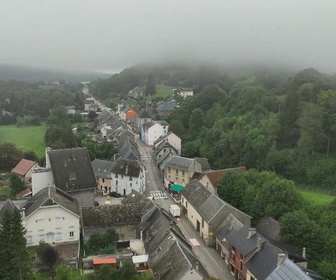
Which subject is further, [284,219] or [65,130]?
[65,130]

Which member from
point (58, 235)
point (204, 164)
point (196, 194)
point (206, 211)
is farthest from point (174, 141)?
point (58, 235)

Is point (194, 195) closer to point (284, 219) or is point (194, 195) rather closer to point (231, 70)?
point (284, 219)

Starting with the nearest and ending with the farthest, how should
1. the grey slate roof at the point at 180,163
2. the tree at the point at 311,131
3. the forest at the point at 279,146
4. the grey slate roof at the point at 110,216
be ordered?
1. the forest at the point at 279,146
2. the grey slate roof at the point at 110,216
3. the tree at the point at 311,131
4. the grey slate roof at the point at 180,163

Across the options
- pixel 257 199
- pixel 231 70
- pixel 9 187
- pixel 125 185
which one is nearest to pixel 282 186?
pixel 257 199

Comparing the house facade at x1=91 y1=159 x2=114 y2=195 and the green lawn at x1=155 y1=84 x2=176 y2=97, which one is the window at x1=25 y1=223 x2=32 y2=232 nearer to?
the house facade at x1=91 y1=159 x2=114 y2=195

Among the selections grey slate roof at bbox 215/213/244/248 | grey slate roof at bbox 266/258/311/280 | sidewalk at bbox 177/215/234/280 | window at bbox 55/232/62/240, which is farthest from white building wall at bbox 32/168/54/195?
grey slate roof at bbox 266/258/311/280

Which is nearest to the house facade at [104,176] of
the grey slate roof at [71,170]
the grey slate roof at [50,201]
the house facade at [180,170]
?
the grey slate roof at [71,170]

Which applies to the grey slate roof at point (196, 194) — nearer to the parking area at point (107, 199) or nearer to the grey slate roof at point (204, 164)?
the parking area at point (107, 199)
